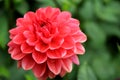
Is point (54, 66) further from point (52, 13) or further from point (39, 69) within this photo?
point (52, 13)

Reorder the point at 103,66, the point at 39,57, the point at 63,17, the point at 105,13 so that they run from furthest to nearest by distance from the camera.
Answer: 1. the point at 105,13
2. the point at 103,66
3. the point at 63,17
4. the point at 39,57

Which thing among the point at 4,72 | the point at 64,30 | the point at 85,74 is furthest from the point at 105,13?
the point at 64,30

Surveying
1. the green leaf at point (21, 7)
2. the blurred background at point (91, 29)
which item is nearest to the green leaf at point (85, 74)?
A: the blurred background at point (91, 29)

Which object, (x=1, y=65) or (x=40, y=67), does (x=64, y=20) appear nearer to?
(x=40, y=67)

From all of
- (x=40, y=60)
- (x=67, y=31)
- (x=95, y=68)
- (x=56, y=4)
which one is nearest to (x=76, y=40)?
(x=67, y=31)

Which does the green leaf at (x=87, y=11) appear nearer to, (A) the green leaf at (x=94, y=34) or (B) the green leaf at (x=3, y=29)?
(A) the green leaf at (x=94, y=34)
